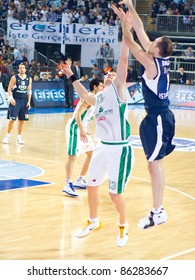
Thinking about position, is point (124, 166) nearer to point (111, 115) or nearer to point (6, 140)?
point (111, 115)

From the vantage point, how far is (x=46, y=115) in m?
24.3

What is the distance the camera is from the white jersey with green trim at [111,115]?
7922 millimetres

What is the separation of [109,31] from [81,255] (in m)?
25.8

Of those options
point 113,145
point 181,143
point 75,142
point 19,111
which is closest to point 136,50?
point 113,145

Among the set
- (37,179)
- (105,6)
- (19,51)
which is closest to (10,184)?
(37,179)

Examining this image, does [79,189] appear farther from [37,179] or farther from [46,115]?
[46,115]

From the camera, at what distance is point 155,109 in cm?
756

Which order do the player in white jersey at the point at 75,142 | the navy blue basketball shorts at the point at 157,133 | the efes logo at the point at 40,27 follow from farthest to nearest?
the efes logo at the point at 40,27, the player in white jersey at the point at 75,142, the navy blue basketball shorts at the point at 157,133

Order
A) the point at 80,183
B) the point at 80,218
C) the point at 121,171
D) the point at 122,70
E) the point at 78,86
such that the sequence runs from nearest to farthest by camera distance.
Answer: the point at 122,70, the point at 121,171, the point at 78,86, the point at 80,218, the point at 80,183

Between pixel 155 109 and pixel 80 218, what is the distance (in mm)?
3151

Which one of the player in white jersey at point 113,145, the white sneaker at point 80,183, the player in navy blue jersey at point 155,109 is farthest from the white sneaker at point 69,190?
the player in navy blue jersey at point 155,109

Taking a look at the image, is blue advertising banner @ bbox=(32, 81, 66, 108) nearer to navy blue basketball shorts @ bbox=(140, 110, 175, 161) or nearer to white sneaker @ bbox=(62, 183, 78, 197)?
white sneaker @ bbox=(62, 183, 78, 197)

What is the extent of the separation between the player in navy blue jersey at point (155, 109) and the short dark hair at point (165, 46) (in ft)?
0.04

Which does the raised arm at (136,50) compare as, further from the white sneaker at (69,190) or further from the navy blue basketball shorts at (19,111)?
the navy blue basketball shorts at (19,111)
